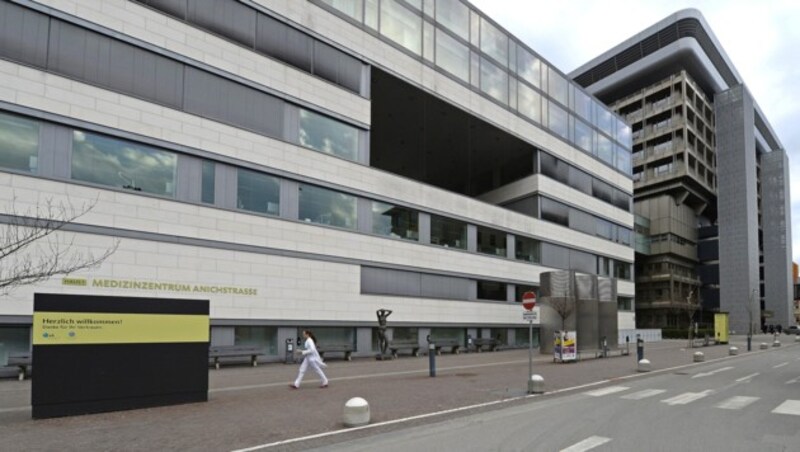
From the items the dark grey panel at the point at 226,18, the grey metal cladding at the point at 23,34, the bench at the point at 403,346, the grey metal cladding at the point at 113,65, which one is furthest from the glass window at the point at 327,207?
the grey metal cladding at the point at 23,34

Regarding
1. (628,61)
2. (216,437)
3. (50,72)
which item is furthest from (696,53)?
(216,437)

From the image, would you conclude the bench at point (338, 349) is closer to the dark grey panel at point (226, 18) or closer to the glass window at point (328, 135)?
the glass window at point (328, 135)

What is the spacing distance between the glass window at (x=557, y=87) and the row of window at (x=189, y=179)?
666 inches

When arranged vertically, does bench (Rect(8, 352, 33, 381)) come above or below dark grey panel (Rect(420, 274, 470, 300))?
below

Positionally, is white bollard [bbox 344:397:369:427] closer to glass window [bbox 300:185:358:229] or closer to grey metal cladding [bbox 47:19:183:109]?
grey metal cladding [bbox 47:19:183:109]

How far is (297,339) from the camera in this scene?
25.0 meters

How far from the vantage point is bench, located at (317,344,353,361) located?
2508cm

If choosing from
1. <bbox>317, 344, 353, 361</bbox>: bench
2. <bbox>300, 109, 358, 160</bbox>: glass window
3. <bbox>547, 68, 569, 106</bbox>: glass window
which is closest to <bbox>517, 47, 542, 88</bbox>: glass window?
<bbox>547, 68, 569, 106</bbox>: glass window

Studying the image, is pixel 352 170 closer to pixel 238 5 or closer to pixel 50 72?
pixel 238 5

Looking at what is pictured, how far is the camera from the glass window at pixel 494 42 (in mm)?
37844

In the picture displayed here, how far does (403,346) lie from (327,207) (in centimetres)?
789

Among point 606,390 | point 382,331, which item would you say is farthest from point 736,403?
point 382,331

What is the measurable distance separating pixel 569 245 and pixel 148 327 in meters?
37.7

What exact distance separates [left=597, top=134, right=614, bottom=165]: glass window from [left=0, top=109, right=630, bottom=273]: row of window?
2279 cm
